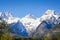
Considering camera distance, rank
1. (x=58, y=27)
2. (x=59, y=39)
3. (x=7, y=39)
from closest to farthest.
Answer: (x=7, y=39) < (x=59, y=39) < (x=58, y=27)

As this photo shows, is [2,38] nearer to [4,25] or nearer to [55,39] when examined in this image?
[4,25]

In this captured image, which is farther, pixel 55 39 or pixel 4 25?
pixel 55 39

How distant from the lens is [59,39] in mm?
57844

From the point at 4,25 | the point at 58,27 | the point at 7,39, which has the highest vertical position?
the point at 58,27

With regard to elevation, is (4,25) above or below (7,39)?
above

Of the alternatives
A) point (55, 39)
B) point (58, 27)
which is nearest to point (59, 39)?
point (55, 39)

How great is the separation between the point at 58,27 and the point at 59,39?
59.6 metres

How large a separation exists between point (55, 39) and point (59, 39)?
43.9 inches

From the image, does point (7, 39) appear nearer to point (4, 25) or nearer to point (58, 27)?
point (4, 25)

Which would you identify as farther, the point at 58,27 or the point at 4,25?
the point at 58,27

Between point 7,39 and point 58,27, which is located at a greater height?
point 58,27

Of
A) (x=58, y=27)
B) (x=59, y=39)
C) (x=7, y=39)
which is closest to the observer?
(x=7, y=39)

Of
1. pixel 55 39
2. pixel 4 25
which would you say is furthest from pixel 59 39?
pixel 4 25

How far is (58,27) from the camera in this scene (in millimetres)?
117062
